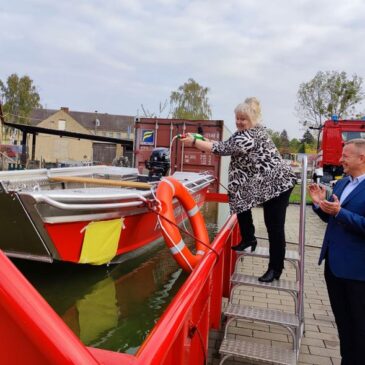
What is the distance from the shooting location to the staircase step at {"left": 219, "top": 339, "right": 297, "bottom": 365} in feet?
9.62

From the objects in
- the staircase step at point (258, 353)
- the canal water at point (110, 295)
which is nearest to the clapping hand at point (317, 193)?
the staircase step at point (258, 353)

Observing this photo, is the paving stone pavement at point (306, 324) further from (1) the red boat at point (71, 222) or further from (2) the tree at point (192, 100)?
(2) the tree at point (192, 100)

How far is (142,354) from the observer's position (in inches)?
52.0

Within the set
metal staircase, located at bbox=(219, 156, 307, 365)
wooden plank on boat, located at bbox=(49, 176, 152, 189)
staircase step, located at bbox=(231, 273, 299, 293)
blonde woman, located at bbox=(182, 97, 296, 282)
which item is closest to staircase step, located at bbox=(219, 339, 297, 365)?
metal staircase, located at bbox=(219, 156, 307, 365)

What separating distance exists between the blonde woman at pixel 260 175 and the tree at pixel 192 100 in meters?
44.7

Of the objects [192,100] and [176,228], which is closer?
[176,228]

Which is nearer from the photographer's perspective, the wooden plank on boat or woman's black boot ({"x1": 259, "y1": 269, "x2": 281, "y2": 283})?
woman's black boot ({"x1": 259, "y1": 269, "x2": 281, "y2": 283})

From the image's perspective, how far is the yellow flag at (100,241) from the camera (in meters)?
4.85

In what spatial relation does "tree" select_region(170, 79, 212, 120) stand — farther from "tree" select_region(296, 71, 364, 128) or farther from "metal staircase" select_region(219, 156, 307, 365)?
"metal staircase" select_region(219, 156, 307, 365)

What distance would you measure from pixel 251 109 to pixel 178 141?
834 cm

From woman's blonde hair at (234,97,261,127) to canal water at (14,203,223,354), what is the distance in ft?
7.64

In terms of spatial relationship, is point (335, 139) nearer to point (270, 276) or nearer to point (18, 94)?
point (270, 276)

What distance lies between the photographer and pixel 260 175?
12.0 ft

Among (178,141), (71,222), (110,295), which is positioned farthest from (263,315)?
(178,141)
